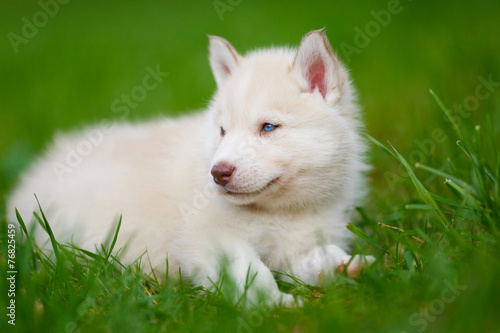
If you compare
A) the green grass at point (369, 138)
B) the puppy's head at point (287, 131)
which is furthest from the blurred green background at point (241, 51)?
the puppy's head at point (287, 131)

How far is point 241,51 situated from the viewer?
6.48 meters

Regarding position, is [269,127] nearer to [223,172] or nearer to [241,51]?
[223,172]

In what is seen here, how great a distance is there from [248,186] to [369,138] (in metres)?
0.79

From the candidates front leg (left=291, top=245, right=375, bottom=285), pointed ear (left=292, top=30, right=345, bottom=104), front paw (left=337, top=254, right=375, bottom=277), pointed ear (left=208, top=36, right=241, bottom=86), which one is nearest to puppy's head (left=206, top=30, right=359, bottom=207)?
pointed ear (left=292, top=30, right=345, bottom=104)

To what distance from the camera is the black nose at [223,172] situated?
2.56m

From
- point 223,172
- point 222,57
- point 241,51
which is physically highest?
point 241,51

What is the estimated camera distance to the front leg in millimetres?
2498

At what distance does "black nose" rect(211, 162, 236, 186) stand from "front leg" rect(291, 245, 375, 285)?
611 millimetres

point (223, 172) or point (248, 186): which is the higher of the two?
point (223, 172)

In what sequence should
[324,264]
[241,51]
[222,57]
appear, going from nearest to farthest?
[324,264] → [222,57] → [241,51]

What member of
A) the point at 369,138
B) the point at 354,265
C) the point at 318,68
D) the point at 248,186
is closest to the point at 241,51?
the point at 318,68

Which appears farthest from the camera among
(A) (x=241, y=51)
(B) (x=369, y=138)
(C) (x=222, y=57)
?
(A) (x=241, y=51)

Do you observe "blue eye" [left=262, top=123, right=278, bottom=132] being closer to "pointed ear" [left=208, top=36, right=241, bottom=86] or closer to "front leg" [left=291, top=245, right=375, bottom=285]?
"pointed ear" [left=208, top=36, right=241, bottom=86]

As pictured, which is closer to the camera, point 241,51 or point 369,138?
point 369,138
